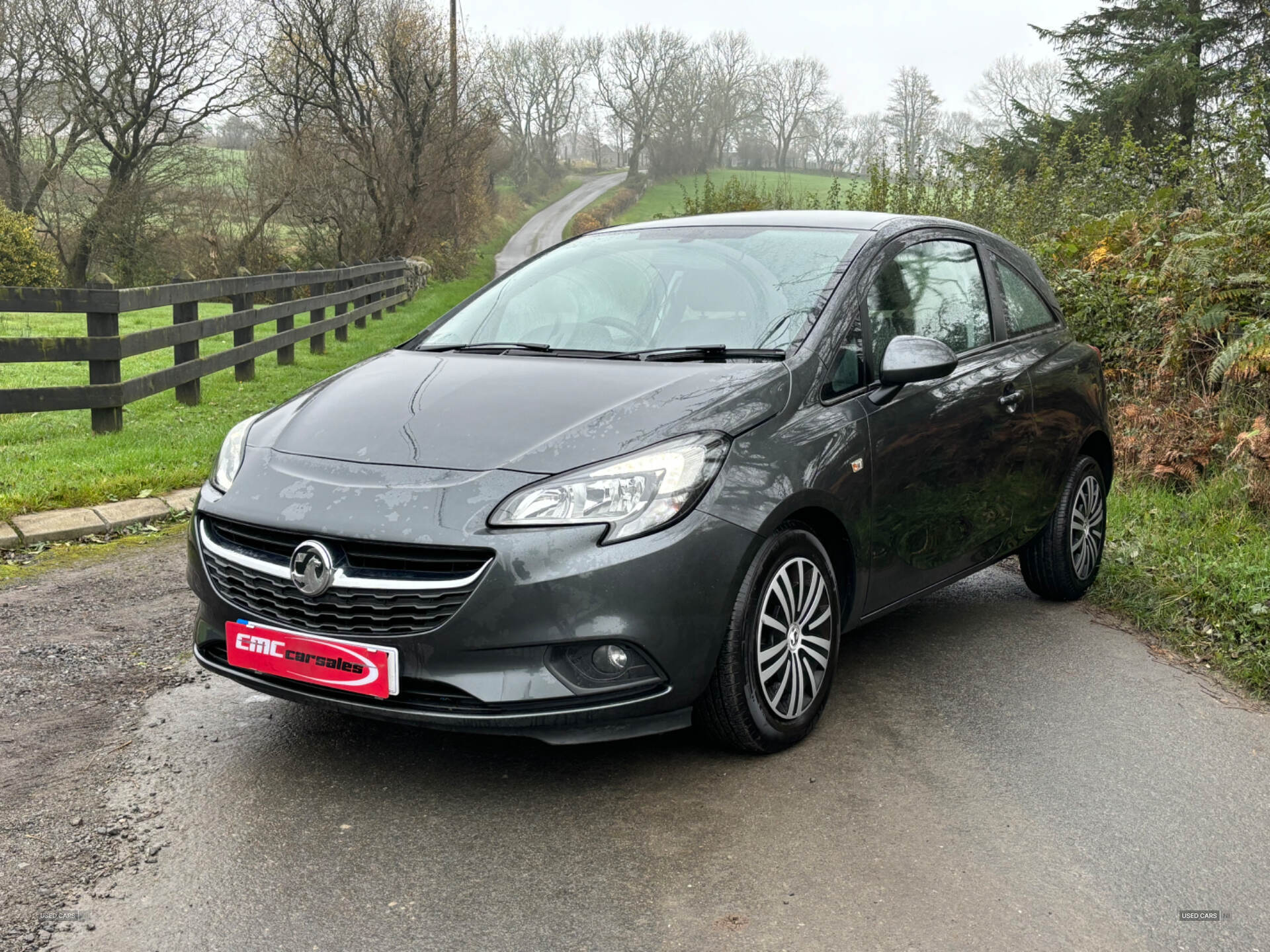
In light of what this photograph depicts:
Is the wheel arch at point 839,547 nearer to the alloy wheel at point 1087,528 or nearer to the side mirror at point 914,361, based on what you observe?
the side mirror at point 914,361

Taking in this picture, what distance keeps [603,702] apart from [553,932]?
2.12 ft

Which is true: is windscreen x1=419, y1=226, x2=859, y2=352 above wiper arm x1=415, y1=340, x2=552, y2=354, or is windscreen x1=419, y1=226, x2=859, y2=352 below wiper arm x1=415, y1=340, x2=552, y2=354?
above

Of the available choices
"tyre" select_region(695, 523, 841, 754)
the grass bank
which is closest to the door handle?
"tyre" select_region(695, 523, 841, 754)

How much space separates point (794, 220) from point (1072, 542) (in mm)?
2020

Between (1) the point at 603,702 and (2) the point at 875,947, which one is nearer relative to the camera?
(2) the point at 875,947

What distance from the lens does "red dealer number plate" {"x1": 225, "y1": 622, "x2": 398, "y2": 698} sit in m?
3.08

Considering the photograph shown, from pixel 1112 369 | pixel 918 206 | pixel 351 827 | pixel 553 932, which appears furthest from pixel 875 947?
pixel 918 206

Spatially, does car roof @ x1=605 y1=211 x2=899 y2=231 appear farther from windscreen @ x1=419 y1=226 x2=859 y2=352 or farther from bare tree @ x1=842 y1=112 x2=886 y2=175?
bare tree @ x1=842 y1=112 x2=886 y2=175

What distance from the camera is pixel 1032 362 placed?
5.00 m

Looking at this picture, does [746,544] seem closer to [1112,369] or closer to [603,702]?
[603,702]

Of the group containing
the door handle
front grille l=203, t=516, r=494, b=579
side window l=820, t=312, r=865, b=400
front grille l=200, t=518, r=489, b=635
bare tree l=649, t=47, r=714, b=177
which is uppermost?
bare tree l=649, t=47, r=714, b=177

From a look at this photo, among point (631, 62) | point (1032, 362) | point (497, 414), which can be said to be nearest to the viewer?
point (497, 414)

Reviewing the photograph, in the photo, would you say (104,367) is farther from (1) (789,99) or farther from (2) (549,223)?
(1) (789,99)

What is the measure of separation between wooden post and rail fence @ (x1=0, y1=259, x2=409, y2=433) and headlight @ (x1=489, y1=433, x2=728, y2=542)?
6.05 meters
